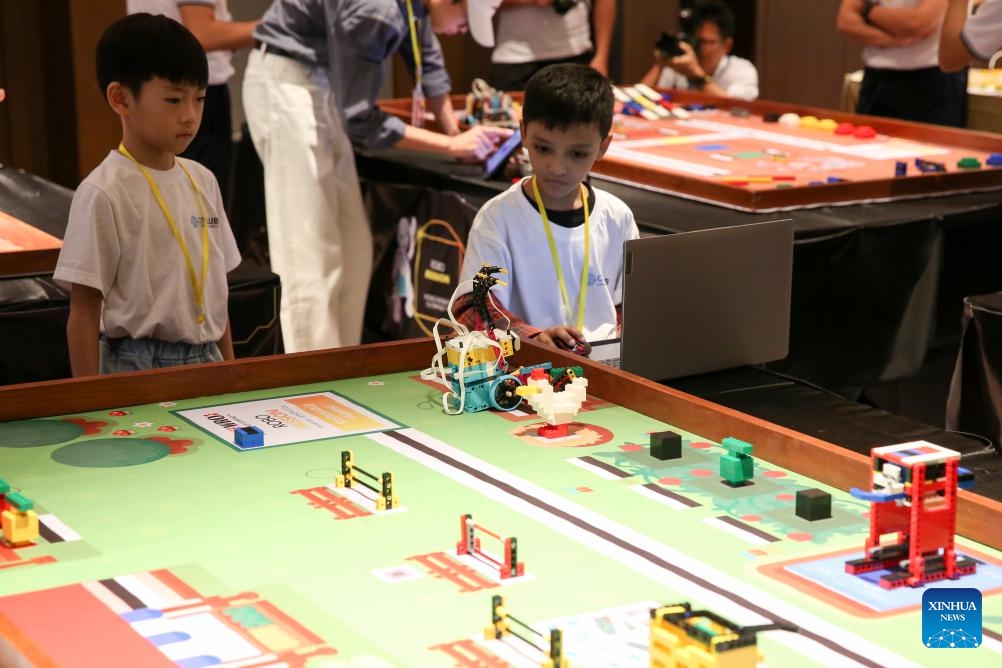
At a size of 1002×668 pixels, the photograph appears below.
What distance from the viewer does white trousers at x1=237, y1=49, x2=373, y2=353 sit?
402 cm

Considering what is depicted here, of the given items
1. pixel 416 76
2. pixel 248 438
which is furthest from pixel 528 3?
pixel 248 438

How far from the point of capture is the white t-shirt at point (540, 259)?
2672 millimetres

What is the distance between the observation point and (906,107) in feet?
16.4

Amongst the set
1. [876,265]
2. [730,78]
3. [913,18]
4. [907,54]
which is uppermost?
[913,18]

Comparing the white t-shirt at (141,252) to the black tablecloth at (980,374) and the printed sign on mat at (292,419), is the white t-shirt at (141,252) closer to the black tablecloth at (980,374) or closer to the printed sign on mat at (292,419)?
the printed sign on mat at (292,419)

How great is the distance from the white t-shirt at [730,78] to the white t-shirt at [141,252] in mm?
3729

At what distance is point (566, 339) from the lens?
2367 millimetres

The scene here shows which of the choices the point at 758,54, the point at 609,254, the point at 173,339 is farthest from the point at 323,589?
the point at 758,54

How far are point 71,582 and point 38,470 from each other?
0.37 m

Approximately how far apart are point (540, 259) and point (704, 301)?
0.42m

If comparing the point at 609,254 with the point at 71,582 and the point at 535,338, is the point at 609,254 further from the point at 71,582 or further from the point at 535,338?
the point at 71,582

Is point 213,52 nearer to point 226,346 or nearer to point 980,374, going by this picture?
point 226,346
